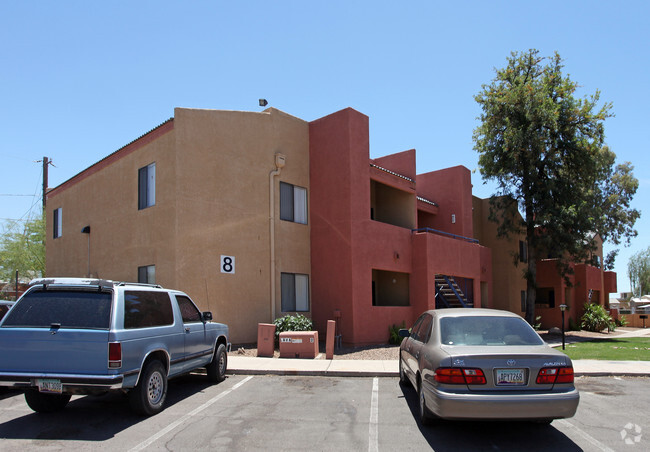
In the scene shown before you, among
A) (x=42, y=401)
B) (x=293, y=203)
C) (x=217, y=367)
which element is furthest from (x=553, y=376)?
(x=293, y=203)

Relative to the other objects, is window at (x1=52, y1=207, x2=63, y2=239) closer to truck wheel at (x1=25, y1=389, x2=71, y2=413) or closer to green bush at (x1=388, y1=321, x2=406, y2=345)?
green bush at (x1=388, y1=321, x2=406, y2=345)

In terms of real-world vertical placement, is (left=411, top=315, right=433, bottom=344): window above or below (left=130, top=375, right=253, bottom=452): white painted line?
above

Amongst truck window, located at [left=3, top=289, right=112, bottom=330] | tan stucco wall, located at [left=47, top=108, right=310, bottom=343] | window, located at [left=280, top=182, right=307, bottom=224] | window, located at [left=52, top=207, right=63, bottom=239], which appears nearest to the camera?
truck window, located at [left=3, top=289, right=112, bottom=330]

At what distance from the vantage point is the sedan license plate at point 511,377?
570cm

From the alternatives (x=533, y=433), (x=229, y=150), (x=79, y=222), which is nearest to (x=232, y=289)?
(x=229, y=150)

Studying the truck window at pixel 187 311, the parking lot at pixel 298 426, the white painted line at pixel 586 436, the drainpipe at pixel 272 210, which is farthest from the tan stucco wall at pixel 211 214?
the white painted line at pixel 586 436

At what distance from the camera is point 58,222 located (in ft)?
73.3

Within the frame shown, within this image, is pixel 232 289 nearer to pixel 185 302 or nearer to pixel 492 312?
pixel 185 302

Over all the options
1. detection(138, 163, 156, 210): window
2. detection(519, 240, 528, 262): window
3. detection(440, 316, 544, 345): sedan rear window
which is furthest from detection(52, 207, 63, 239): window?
detection(519, 240, 528, 262): window

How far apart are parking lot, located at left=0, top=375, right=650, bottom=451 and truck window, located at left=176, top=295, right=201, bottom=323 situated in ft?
4.23

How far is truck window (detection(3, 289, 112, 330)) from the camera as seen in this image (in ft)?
21.6

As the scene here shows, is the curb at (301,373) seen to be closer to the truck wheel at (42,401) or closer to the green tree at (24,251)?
the truck wheel at (42,401)

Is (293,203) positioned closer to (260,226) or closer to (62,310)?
(260,226)

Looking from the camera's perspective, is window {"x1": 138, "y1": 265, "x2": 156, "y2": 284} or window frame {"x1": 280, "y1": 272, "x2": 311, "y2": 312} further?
window frame {"x1": 280, "y1": 272, "x2": 311, "y2": 312}
